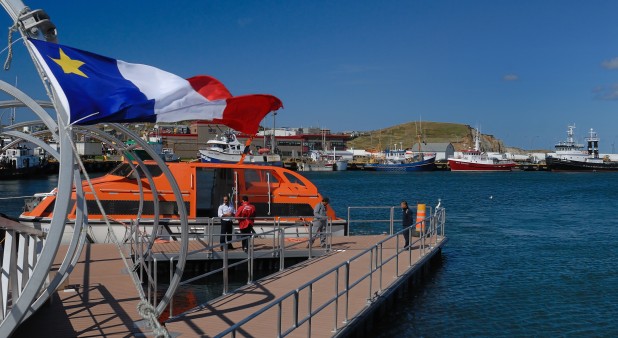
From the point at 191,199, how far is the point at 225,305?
8957 mm

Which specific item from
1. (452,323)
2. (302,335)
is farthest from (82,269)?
(452,323)

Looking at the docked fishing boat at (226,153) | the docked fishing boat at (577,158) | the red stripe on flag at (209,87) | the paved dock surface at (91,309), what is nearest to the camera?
the red stripe on flag at (209,87)

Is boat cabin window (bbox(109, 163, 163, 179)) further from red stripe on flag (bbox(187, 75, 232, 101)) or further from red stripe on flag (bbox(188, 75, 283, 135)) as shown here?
red stripe on flag (bbox(187, 75, 232, 101))

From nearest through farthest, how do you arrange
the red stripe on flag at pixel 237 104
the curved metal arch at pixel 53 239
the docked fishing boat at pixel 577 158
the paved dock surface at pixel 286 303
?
the curved metal arch at pixel 53 239
the red stripe on flag at pixel 237 104
the paved dock surface at pixel 286 303
the docked fishing boat at pixel 577 158

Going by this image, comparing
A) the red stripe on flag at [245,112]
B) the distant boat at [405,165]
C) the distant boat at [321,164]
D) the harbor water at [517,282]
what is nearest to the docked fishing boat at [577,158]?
the distant boat at [405,165]

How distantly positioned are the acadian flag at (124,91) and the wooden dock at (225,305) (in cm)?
325

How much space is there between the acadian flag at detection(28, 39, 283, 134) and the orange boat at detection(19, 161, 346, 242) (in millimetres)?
10044

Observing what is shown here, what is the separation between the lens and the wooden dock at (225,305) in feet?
34.1

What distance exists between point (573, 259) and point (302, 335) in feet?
57.8

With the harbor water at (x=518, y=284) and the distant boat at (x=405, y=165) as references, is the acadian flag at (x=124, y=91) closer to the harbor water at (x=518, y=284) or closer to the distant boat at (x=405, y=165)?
the harbor water at (x=518, y=284)

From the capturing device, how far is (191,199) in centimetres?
2059

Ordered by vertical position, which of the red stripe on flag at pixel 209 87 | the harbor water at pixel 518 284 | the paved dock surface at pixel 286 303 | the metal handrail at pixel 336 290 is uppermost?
the red stripe on flag at pixel 209 87

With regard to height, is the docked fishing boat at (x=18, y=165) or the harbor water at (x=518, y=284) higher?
the docked fishing boat at (x=18, y=165)

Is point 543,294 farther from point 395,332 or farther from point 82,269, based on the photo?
point 82,269
